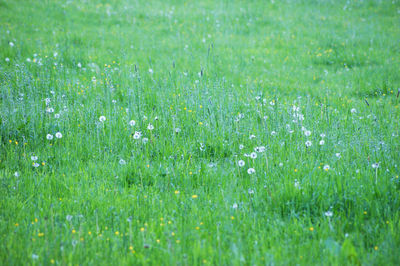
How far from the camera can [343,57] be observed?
8766 millimetres

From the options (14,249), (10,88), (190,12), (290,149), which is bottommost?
(14,249)

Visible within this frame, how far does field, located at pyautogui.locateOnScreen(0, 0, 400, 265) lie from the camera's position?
278cm

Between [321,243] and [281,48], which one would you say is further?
[281,48]

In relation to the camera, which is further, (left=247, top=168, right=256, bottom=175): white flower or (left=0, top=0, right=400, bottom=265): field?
(left=247, top=168, right=256, bottom=175): white flower

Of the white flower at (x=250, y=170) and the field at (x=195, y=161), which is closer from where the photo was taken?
the field at (x=195, y=161)

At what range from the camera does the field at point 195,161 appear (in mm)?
2777

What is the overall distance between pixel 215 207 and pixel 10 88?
4396 mm

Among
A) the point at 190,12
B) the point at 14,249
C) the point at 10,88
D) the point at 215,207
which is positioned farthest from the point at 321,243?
the point at 190,12

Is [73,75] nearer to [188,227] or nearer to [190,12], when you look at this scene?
[188,227]

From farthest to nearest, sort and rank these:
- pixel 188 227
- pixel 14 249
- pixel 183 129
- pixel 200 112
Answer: pixel 200 112, pixel 183 129, pixel 188 227, pixel 14 249

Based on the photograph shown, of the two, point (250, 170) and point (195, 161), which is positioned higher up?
point (250, 170)

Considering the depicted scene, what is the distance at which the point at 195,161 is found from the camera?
4.21 metres

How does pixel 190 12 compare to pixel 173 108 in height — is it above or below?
above

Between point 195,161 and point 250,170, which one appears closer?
point 250,170
